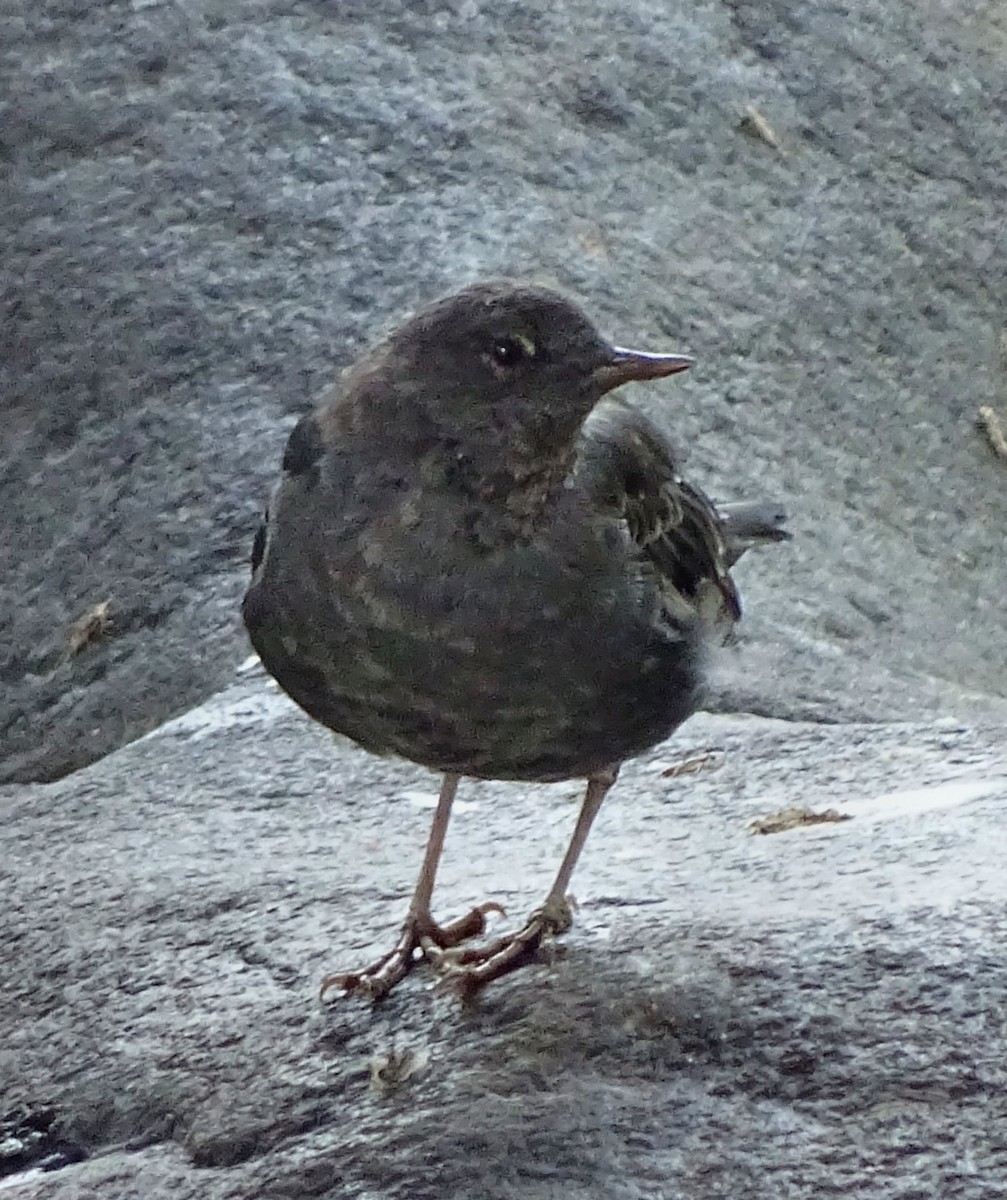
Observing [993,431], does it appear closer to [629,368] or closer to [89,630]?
[89,630]

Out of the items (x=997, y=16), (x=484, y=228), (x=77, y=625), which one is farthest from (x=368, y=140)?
(x=997, y=16)

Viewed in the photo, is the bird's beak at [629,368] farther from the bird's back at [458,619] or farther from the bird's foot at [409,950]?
the bird's foot at [409,950]

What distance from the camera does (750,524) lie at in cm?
336

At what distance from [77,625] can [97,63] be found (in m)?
1.95

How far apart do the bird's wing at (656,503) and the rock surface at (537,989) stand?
0.52 metres

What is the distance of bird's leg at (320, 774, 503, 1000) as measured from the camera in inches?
103

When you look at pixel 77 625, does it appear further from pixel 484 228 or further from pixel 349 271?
pixel 484 228

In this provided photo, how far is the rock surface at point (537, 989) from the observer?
2.06m

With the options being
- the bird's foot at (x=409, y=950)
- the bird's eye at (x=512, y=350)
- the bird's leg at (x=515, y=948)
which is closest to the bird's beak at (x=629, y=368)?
the bird's eye at (x=512, y=350)

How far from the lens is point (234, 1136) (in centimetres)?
231

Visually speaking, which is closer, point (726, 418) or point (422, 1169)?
point (422, 1169)

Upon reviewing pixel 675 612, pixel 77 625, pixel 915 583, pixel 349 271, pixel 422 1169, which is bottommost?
pixel 77 625

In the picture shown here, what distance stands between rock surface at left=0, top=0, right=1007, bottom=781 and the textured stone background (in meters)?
0.02

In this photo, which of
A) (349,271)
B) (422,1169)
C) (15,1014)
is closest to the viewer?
(422,1169)
